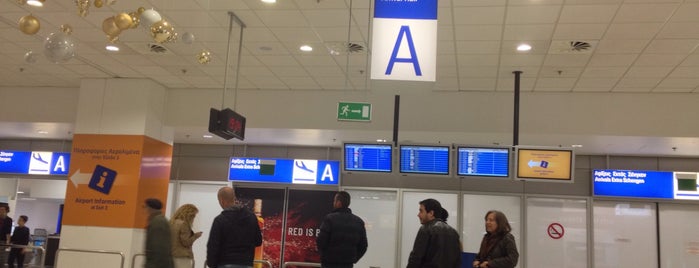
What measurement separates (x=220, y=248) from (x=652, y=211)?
389 inches

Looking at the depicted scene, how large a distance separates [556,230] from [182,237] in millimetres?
8646

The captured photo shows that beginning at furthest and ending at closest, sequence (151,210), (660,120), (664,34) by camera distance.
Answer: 1. (660,120)
2. (664,34)
3. (151,210)

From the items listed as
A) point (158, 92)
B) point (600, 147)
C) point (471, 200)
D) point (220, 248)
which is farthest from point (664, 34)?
point (158, 92)

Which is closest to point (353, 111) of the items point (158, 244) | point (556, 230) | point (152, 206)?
point (152, 206)

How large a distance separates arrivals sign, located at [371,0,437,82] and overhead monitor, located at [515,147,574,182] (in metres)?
3.84

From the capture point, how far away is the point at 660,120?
9438 mm

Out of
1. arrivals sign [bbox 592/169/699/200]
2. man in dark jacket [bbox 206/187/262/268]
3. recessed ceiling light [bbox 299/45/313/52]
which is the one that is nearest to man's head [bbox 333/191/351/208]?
man in dark jacket [bbox 206/187/262/268]

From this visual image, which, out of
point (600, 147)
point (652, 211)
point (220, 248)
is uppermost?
point (600, 147)

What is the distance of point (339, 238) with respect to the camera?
5.67 meters

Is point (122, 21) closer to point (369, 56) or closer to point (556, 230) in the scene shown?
point (369, 56)

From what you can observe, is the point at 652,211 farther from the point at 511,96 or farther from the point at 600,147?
the point at 511,96

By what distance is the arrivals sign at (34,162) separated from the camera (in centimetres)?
1434

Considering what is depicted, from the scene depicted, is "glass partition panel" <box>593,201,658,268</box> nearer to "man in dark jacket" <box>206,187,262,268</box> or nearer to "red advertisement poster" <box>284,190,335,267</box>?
"red advertisement poster" <box>284,190,335,267</box>

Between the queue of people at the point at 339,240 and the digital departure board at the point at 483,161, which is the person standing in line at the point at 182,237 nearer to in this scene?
the queue of people at the point at 339,240
